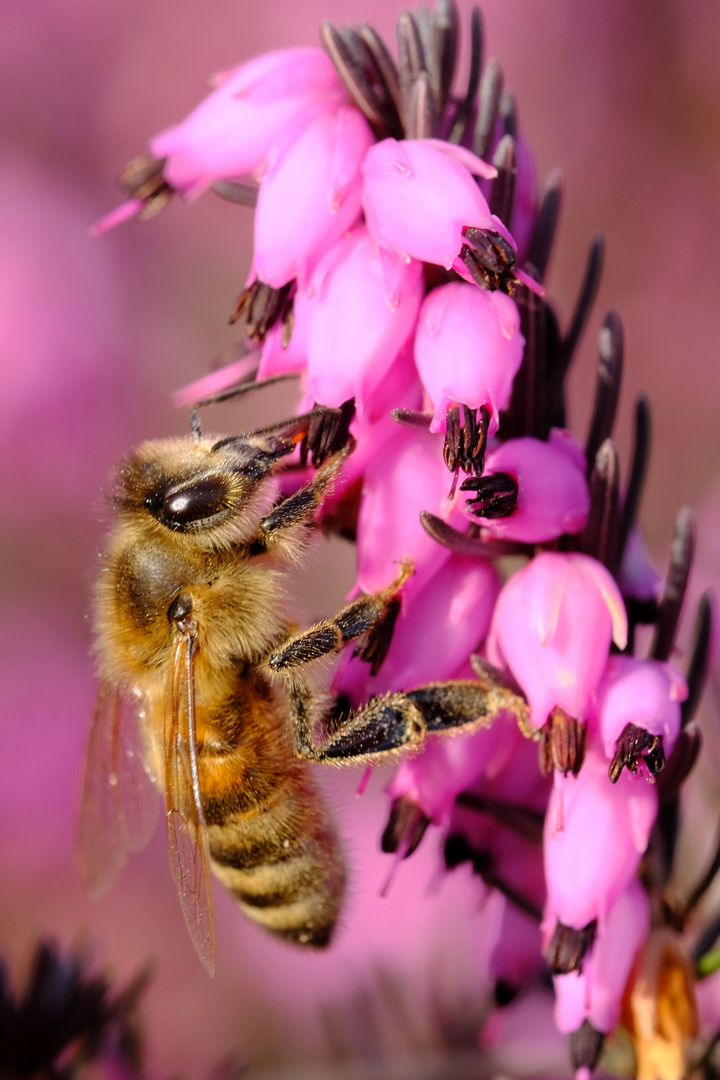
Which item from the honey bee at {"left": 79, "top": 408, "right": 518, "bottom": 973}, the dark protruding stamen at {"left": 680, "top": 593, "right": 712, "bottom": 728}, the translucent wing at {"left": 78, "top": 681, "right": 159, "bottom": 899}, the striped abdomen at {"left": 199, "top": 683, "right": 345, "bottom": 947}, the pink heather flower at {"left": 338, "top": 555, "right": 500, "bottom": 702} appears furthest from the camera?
the translucent wing at {"left": 78, "top": 681, "right": 159, "bottom": 899}

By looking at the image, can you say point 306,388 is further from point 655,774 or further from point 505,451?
point 655,774

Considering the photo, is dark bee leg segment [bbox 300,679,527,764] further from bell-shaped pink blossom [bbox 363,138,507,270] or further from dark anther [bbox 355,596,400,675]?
bell-shaped pink blossom [bbox 363,138,507,270]

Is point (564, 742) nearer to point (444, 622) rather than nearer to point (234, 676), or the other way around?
point (444, 622)

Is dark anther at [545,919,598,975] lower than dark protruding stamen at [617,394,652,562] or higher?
lower

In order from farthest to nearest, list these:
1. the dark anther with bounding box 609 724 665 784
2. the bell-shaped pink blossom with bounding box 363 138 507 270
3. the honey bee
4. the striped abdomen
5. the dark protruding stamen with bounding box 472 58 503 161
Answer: the striped abdomen, the honey bee, the dark protruding stamen with bounding box 472 58 503 161, the dark anther with bounding box 609 724 665 784, the bell-shaped pink blossom with bounding box 363 138 507 270

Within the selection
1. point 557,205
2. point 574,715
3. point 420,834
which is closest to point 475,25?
point 557,205

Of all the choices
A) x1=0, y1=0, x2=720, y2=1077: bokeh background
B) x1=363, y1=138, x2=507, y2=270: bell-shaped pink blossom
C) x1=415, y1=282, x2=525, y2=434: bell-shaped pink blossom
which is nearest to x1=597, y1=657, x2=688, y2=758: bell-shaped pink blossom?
x1=415, y1=282, x2=525, y2=434: bell-shaped pink blossom
